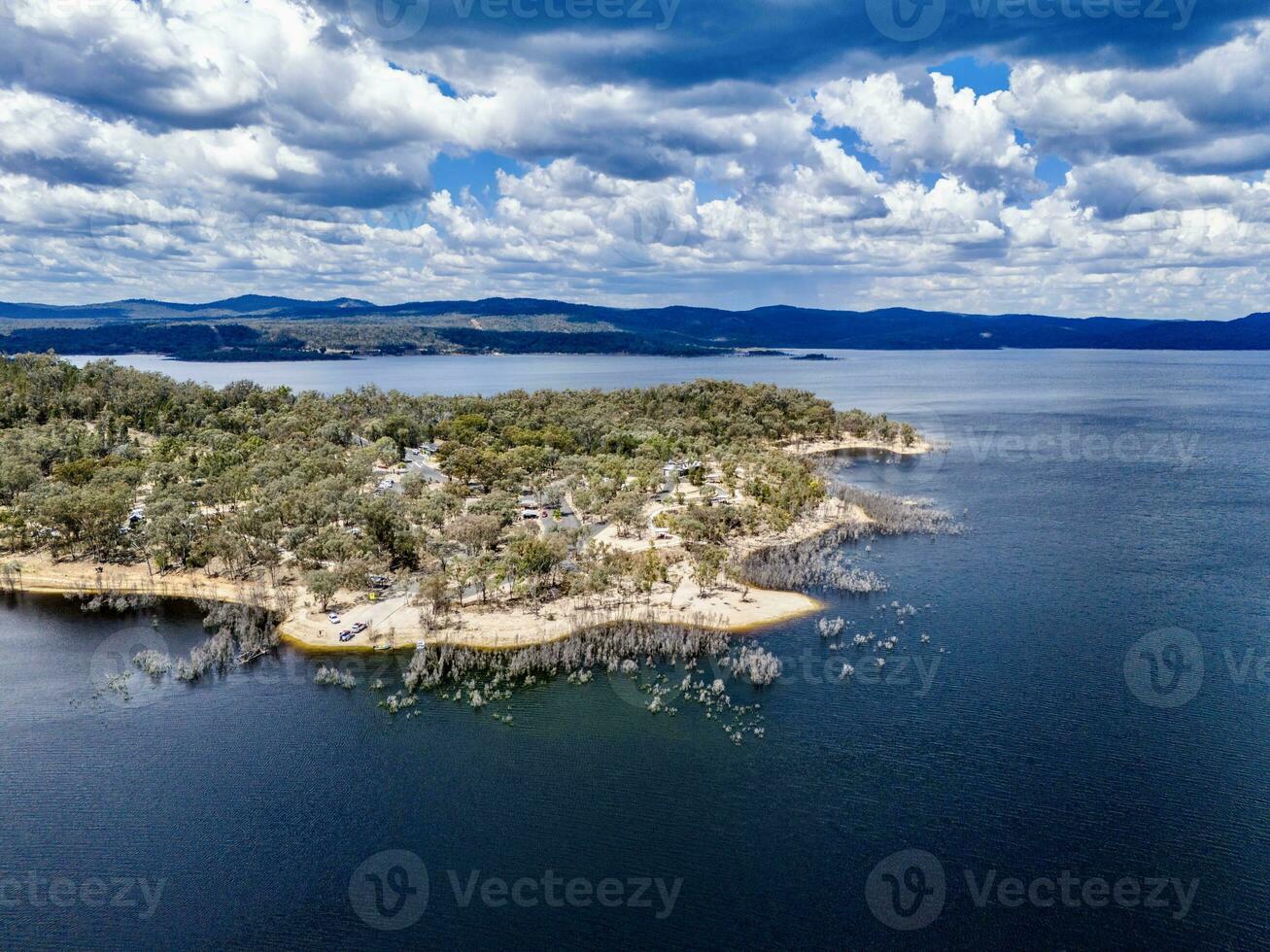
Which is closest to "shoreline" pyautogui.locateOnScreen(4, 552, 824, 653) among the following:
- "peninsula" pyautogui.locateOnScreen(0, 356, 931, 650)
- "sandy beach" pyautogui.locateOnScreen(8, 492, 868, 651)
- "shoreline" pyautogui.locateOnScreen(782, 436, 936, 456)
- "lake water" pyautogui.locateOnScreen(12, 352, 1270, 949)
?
"sandy beach" pyautogui.locateOnScreen(8, 492, 868, 651)

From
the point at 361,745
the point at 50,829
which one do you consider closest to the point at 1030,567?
the point at 361,745

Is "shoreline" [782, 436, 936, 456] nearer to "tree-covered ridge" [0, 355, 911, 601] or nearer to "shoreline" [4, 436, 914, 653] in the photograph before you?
"tree-covered ridge" [0, 355, 911, 601]

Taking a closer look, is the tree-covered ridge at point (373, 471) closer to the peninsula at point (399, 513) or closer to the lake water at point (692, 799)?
the peninsula at point (399, 513)

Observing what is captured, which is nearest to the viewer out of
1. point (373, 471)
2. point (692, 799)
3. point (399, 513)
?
point (692, 799)

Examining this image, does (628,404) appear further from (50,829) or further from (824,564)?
(50,829)

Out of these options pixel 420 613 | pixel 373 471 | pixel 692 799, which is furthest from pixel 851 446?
pixel 692 799

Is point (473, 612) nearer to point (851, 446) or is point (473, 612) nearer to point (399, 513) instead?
point (399, 513)

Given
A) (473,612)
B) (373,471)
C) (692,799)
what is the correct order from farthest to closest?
(373,471), (473,612), (692,799)
